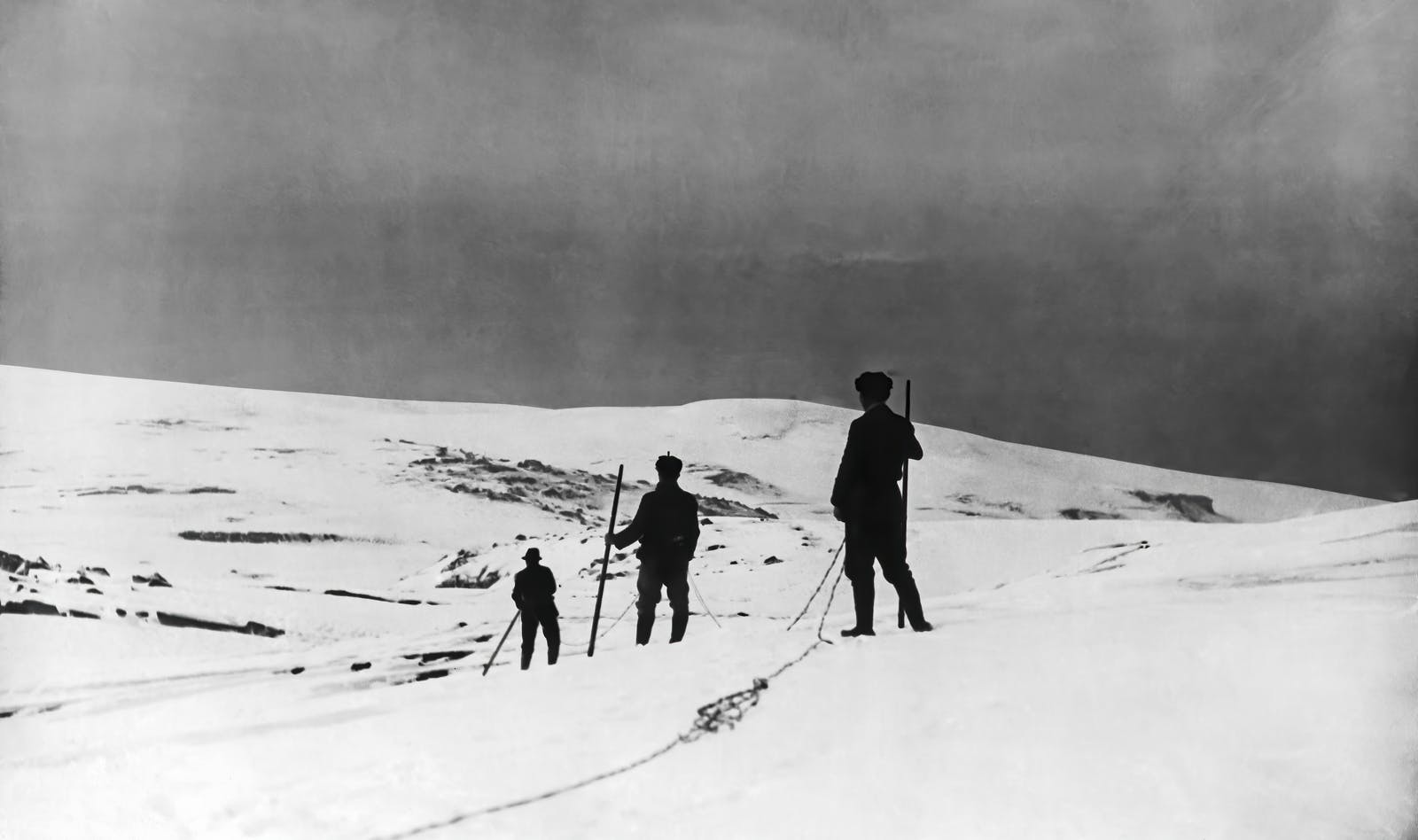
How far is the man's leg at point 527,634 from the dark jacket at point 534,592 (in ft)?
0.11

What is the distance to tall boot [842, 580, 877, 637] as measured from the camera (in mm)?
4504

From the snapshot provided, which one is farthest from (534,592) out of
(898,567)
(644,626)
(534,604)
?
(898,567)

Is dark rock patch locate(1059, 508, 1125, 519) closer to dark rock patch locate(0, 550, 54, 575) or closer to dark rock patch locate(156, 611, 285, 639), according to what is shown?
dark rock patch locate(156, 611, 285, 639)

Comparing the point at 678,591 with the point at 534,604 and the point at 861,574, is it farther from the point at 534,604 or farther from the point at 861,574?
the point at 861,574

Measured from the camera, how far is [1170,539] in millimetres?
9938

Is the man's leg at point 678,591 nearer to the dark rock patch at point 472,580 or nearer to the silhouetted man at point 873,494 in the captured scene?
the silhouetted man at point 873,494

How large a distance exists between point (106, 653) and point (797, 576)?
5.45m

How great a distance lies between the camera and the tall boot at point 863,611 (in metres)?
4.50

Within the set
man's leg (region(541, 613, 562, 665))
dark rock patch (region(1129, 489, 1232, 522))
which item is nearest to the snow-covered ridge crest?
dark rock patch (region(1129, 489, 1232, 522))

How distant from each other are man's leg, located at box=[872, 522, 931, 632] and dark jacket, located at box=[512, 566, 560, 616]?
96.5 inches

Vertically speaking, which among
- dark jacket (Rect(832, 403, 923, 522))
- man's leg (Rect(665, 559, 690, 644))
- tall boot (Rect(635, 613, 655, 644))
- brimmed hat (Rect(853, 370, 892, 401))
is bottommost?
tall boot (Rect(635, 613, 655, 644))

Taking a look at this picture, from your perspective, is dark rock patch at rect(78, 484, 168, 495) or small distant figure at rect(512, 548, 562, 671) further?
dark rock patch at rect(78, 484, 168, 495)

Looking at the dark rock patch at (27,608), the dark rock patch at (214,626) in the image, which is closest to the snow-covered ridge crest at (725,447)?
the dark rock patch at (214,626)

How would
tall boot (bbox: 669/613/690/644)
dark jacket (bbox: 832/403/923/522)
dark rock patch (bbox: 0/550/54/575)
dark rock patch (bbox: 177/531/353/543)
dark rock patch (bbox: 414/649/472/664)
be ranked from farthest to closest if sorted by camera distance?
dark rock patch (bbox: 177/531/353/543), dark rock patch (bbox: 0/550/54/575), dark rock patch (bbox: 414/649/472/664), tall boot (bbox: 669/613/690/644), dark jacket (bbox: 832/403/923/522)
